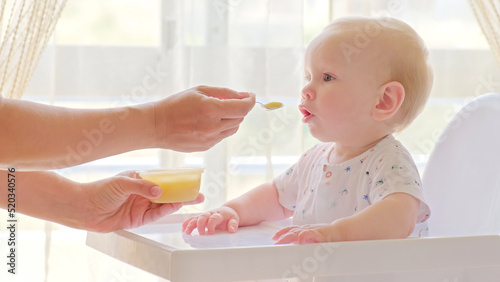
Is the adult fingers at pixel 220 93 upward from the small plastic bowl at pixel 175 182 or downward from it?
upward

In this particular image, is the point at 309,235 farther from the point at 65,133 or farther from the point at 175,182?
the point at 65,133

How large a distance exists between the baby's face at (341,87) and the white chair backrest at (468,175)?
0.80 ft

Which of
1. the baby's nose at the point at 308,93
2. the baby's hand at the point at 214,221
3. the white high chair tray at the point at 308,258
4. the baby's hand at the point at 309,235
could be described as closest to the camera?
the white high chair tray at the point at 308,258

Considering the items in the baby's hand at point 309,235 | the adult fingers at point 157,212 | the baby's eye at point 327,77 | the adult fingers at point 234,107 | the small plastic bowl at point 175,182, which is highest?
the baby's eye at point 327,77

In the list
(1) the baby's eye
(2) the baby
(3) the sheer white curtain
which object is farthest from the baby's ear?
(3) the sheer white curtain

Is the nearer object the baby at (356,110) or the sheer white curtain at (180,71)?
the baby at (356,110)

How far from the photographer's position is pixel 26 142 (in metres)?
1.08

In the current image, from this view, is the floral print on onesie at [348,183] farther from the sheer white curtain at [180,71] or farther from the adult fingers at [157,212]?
the sheer white curtain at [180,71]

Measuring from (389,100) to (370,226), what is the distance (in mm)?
330

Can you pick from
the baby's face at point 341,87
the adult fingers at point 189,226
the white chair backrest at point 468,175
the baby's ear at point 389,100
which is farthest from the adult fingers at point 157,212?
the white chair backrest at point 468,175

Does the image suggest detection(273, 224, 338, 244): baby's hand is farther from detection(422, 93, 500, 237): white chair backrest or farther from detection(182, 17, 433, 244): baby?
detection(422, 93, 500, 237): white chair backrest

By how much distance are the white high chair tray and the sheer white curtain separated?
3.96 feet

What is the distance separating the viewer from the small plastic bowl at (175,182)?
118 cm

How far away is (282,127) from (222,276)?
1607 millimetres
